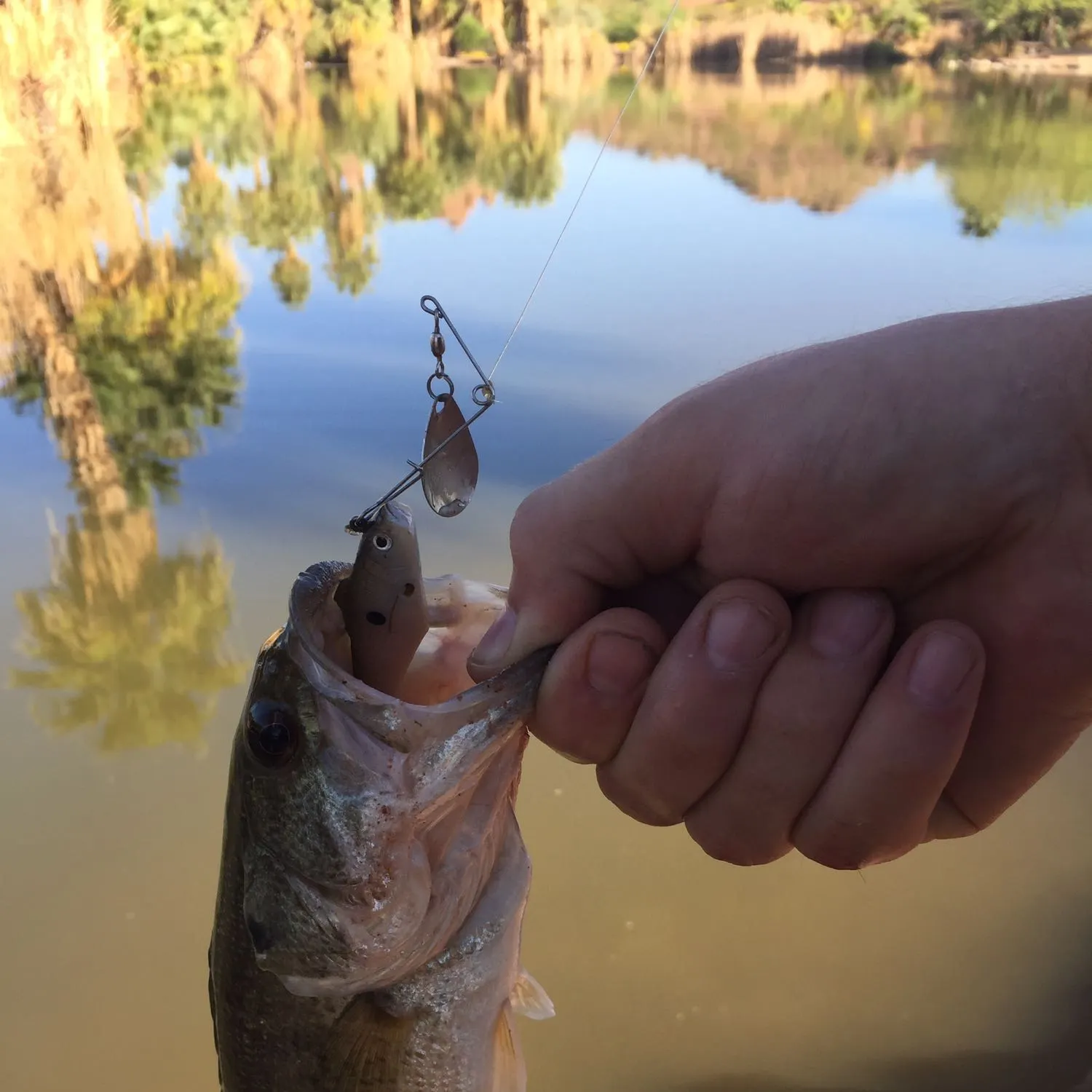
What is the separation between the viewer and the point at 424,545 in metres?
5.54

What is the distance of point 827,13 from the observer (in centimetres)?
4397

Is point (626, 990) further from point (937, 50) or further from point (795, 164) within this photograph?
point (937, 50)

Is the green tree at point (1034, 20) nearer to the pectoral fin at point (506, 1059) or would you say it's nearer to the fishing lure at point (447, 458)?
the fishing lure at point (447, 458)

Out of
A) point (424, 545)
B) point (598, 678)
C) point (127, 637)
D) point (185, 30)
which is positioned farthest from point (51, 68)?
point (598, 678)

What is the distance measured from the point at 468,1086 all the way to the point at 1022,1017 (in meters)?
2.34

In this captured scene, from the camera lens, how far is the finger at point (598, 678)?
1711mm

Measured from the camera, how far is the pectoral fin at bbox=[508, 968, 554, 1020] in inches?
81.4

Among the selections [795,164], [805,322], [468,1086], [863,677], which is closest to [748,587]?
[863,677]

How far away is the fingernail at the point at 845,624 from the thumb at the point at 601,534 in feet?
0.90

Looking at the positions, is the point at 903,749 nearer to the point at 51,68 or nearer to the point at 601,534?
the point at 601,534

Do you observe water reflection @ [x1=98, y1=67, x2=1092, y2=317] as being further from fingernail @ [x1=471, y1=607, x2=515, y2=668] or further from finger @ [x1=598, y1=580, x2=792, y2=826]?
finger @ [x1=598, y1=580, x2=792, y2=826]

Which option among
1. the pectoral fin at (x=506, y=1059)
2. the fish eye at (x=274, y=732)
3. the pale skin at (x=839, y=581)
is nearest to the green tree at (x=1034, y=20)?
the pale skin at (x=839, y=581)

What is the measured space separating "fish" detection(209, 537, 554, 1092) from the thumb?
0.07 m

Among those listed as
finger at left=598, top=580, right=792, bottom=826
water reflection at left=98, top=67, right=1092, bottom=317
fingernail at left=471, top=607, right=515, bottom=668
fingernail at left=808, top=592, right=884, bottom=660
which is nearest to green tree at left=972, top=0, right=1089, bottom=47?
water reflection at left=98, top=67, right=1092, bottom=317
